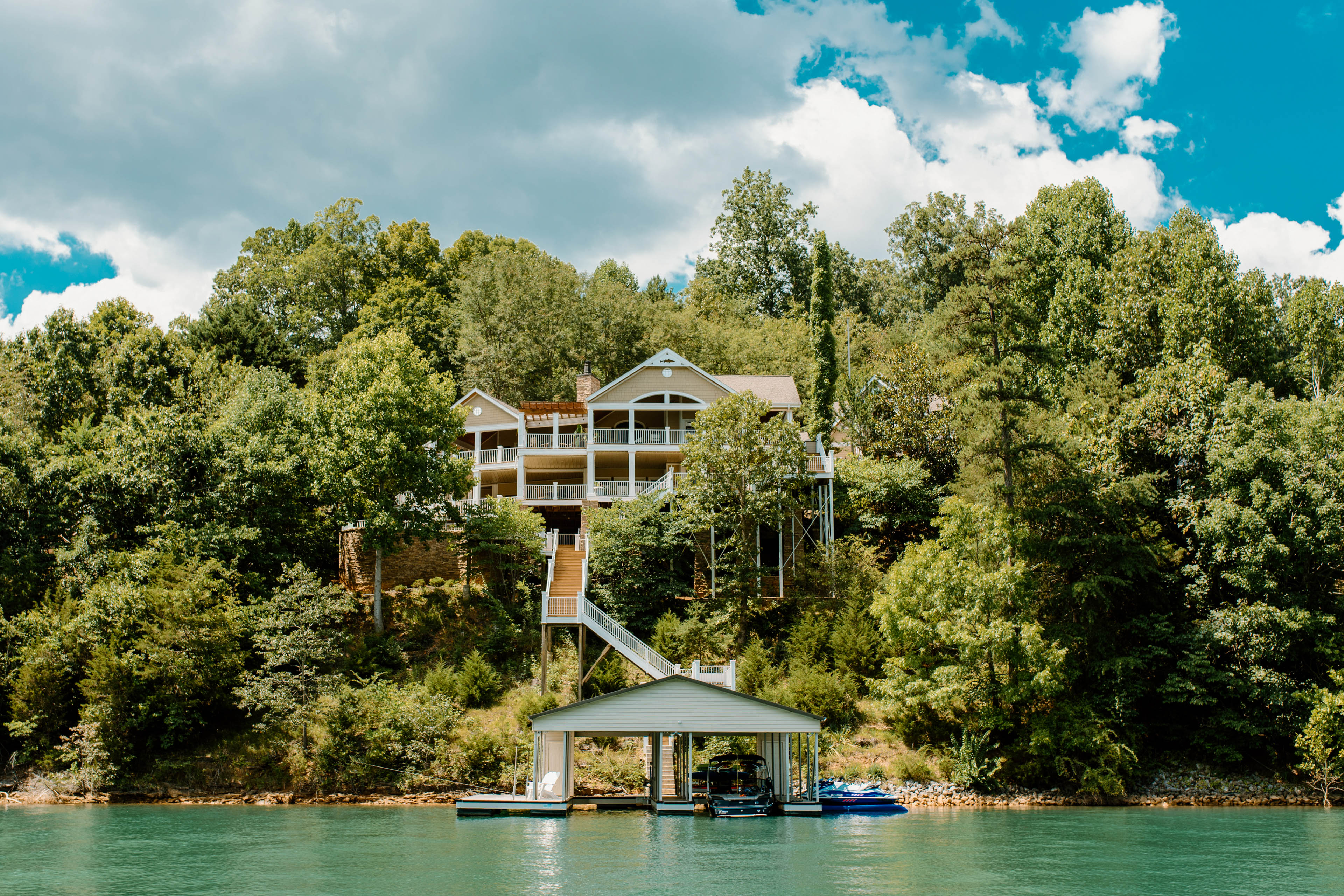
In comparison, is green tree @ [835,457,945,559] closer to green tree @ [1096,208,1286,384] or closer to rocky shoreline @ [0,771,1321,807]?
green tree @ [1096,208,1286,384]

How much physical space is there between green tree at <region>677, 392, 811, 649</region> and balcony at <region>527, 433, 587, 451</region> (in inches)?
320

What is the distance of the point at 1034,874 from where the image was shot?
20312 millimetres

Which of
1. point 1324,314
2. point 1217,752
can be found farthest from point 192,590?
point 1324,314

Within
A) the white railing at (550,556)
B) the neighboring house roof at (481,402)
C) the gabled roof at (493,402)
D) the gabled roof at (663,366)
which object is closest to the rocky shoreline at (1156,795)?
the white railing at (550,556)

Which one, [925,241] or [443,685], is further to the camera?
[925,241]

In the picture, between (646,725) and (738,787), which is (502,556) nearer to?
(646,725)

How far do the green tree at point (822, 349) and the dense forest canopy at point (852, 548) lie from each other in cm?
21

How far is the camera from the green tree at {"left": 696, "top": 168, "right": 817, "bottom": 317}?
230 ft

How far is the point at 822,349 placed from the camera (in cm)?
4731

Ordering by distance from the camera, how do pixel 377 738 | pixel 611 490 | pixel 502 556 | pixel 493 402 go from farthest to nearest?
pixel 493 402
pixel 611 490
pixel 502 556
pixel 377 738

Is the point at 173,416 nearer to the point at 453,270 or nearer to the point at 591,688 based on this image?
the point at 591,688

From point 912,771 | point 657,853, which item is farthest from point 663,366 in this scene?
point 657,853

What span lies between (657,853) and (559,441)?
24752 mm

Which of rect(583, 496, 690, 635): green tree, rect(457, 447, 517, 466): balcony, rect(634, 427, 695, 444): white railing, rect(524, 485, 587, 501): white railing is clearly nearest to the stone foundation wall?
rect(524, 485, 587, 501): white railing
